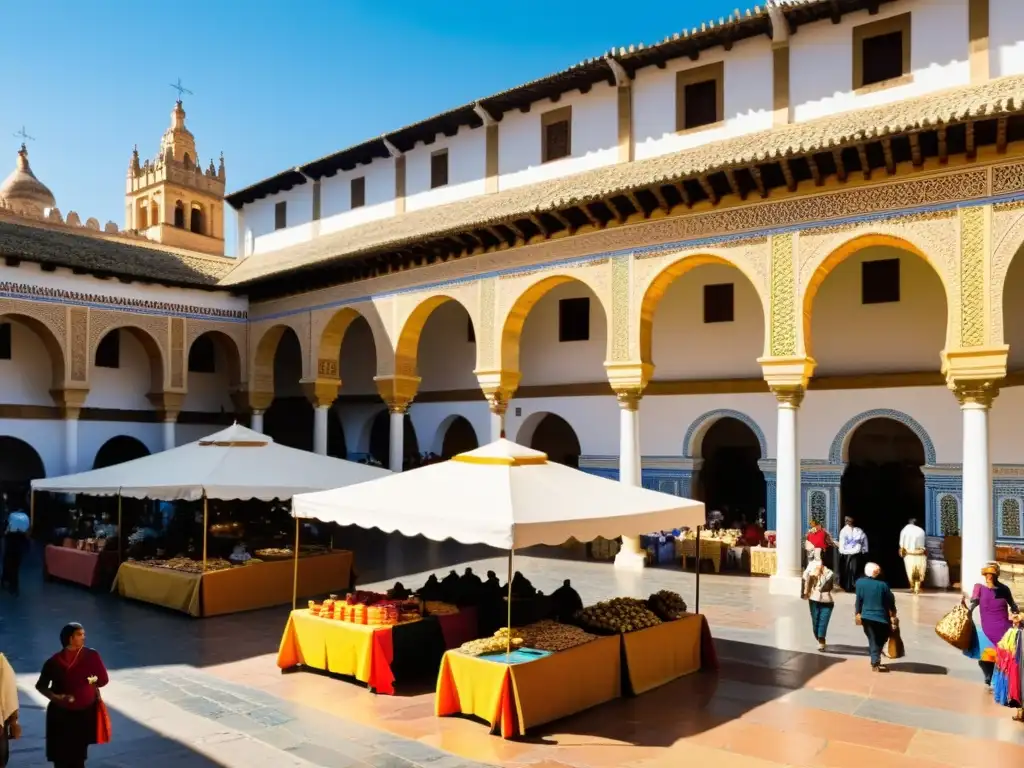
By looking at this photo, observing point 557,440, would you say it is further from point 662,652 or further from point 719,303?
point 662,652

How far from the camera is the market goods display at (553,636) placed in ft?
24.1

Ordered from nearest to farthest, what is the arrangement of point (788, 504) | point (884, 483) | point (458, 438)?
point (788, 504) < point (884, 483) < point (458, 438)

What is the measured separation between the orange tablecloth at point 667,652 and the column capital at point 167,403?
16836 millimetres

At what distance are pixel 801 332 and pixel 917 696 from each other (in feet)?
20.5

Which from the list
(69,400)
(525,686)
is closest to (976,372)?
(525,686)

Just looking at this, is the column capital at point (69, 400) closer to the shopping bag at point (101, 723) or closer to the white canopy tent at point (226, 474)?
the white canopy tent at point (226, 474)

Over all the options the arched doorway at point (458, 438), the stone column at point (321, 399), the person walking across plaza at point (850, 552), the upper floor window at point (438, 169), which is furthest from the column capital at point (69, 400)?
the person walking across plaza at point (850, 552)

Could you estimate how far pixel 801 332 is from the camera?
1302cm

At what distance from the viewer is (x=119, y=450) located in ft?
77.0

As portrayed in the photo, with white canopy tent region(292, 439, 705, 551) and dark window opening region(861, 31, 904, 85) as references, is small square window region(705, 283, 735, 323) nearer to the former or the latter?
dark window opening region(861, 31, 904, 85)

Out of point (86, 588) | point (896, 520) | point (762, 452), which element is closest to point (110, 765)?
point (86, 588)

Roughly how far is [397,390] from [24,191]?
2652 cm

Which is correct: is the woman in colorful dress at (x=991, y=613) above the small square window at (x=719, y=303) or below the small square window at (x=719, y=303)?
below

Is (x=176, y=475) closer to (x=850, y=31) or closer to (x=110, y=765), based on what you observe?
(x=110, y=765)
